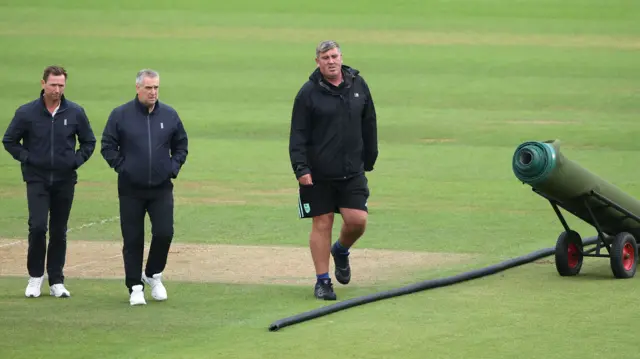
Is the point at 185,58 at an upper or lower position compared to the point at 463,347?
upper

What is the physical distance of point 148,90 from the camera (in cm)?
1179

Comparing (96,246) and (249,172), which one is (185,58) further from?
(96,246)

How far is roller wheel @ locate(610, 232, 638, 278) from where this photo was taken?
41.5 ft

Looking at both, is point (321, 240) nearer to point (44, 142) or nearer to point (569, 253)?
point (569, 253)

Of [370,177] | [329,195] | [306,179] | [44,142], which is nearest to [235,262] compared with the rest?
[329,195]

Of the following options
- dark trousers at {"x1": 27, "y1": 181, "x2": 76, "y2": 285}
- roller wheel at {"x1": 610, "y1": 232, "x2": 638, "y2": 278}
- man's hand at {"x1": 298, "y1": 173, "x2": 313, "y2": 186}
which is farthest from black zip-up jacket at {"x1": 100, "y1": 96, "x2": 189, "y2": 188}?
roller wheel at {"x1": 610, "y1": 232, "x2": 638, "y2": 278}

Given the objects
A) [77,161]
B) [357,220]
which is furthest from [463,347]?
[77,161]

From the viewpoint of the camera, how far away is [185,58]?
30812mm

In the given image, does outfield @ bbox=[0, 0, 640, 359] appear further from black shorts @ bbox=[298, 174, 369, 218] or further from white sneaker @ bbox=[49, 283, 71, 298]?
black shorts @ bbox=[298, 174, 369, 218]

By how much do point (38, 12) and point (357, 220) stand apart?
80.2 ft

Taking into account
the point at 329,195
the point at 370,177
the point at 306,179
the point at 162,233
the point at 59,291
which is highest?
the point at 306,179

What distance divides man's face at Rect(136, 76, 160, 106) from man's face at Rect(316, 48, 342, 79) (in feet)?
4.44

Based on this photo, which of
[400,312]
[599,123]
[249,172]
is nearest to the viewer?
[400,312]

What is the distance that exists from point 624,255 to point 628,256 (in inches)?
3.1
